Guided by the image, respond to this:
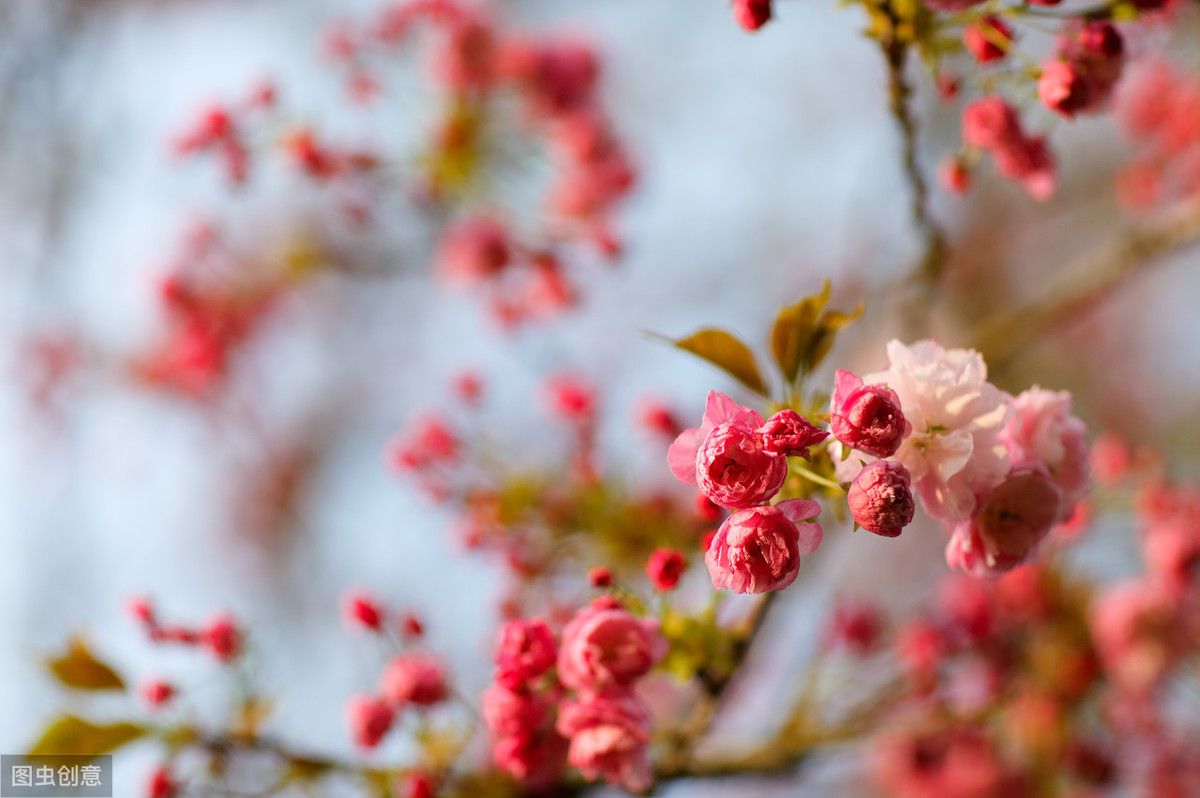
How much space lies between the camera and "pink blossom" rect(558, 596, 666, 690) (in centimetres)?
109

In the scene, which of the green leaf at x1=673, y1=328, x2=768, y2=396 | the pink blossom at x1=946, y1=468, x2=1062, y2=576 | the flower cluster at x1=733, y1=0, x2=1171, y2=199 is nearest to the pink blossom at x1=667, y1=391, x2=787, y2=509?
the green leaf at x1=673, y1=328, x2=768, y2=396

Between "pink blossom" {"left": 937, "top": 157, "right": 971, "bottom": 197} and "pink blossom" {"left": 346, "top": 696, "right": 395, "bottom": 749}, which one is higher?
"pink blossom" {"left": 937, "top": 157, "right": 971, "bottom": 197}

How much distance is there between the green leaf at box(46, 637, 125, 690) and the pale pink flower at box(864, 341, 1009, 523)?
113cm

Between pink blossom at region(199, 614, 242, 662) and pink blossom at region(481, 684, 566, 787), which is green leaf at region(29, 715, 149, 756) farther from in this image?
pink blossom at region(481, 684, 566, 787)

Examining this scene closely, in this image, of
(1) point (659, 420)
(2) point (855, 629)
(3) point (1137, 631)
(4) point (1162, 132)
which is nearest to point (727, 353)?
(1) point (659, 420)

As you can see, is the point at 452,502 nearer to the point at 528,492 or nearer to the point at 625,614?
the point at 528,492

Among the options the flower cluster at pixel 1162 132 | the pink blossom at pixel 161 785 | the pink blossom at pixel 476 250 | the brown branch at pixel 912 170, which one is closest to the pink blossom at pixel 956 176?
the brown branch at pixel 912 170

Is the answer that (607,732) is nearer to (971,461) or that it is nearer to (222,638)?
(971,461)

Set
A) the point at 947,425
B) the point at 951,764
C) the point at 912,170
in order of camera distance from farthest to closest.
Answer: the point at 951,764 < the point at 912,170 < the point at 947,425

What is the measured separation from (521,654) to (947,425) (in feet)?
1.77

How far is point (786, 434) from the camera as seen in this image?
88 cm

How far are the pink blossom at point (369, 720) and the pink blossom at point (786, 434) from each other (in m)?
0.78

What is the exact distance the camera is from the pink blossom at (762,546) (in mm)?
892

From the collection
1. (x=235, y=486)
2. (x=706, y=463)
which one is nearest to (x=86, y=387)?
(x=235, y=486)
